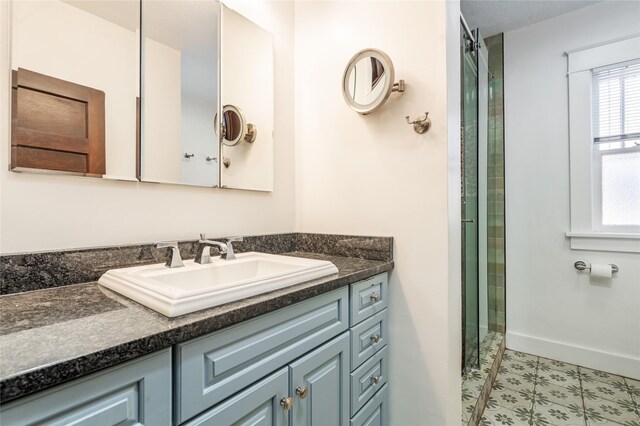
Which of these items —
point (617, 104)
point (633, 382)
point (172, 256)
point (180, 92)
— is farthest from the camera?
point (617, 104)

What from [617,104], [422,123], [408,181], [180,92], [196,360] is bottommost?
[196,360]

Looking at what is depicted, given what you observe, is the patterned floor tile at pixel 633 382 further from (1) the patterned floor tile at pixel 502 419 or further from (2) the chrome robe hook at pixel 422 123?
(2) the chrome robe hook at pixel 422 123

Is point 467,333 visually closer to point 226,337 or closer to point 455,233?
point 455,233

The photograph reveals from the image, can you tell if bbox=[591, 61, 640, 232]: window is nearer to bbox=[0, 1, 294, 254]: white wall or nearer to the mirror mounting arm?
the mirror mounting arm

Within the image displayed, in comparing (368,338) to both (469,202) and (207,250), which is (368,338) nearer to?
(207,250)

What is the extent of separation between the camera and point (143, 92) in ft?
3.51

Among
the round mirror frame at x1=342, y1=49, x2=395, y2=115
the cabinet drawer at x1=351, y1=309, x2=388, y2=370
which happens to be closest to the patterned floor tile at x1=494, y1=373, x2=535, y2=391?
the cabinet drawer at x1=351, y1=309, x2=388, y2=370

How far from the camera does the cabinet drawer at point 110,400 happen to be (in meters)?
0.42

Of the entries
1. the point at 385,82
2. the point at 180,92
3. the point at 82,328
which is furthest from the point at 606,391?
the point at 180,92

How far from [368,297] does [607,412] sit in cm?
151

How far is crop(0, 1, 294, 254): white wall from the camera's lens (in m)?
0.82


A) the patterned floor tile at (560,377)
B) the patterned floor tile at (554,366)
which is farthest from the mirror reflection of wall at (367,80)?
the patterned floor tile at (554,366)

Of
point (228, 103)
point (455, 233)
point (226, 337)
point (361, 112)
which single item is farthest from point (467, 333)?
point (228, 103)

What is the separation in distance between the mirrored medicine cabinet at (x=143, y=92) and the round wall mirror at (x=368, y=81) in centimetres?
40
